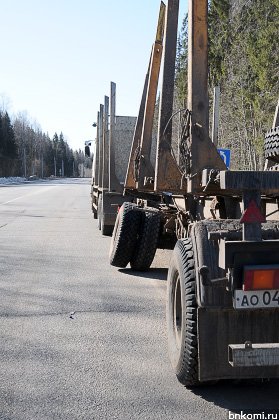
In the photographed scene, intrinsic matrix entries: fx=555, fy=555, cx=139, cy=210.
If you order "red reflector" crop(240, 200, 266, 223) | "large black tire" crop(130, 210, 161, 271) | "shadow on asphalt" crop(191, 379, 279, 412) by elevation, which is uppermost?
"red reflector" crop(240, 200, 266, 223)

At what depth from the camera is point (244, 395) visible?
12.5ft

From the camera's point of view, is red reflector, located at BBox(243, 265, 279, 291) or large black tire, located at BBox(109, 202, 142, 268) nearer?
red reflector, located at BBox(243, 265, 279, 291)

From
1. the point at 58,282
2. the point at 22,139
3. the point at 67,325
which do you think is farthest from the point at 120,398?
the point at 22,139

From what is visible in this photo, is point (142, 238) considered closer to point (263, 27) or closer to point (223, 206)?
point (223, 206)

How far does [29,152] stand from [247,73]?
110251mm

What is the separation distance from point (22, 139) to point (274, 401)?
132 m

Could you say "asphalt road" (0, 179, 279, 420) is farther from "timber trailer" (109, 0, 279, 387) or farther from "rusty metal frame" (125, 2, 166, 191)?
"rusty metal frame" (125, 2, 166, 191)

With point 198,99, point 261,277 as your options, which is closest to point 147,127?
→ point 198,99

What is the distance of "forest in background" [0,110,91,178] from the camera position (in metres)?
113

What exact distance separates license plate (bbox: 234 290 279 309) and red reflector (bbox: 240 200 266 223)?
404mm

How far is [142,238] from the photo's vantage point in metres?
8.01

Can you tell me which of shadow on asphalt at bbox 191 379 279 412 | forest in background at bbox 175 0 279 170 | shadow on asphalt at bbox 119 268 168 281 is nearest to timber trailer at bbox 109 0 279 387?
shadow on asphalt at bbox 191 379 279 412

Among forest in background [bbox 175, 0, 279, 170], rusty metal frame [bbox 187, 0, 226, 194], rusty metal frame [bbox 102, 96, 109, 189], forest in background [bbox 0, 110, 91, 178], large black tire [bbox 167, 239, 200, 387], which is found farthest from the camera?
forest in background [bbox 0, 110, 91, 178]

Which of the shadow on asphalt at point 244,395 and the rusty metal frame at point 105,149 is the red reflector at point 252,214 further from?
the rusty metal frame at point 105,149
